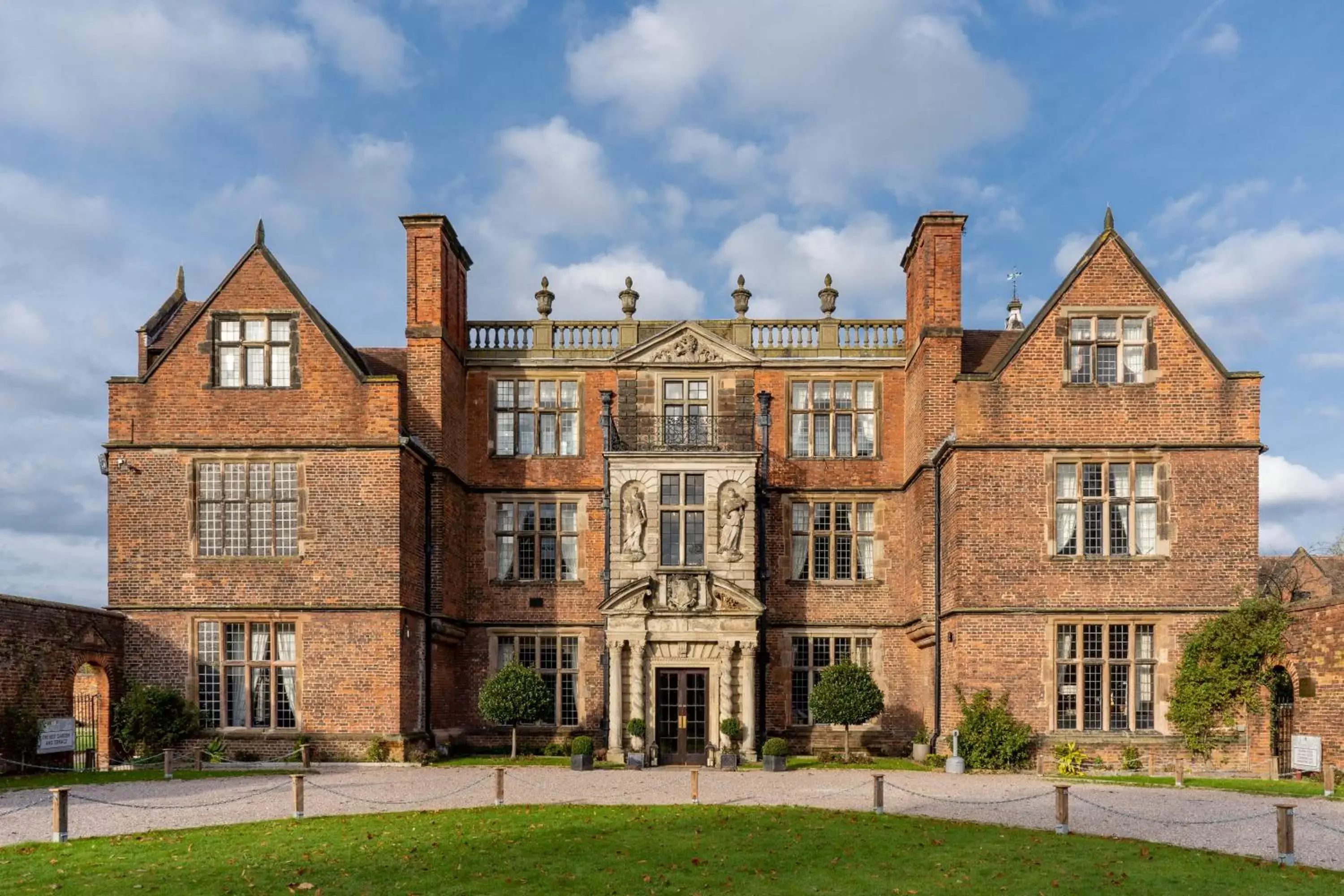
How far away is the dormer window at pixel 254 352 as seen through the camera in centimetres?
2367

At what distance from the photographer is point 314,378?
23500 millimetres

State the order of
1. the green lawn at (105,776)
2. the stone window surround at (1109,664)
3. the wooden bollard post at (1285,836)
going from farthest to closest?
the stone window surround at (1109,664) < the green lawn at (105,776) < the wooden bollard post at (1285,836)

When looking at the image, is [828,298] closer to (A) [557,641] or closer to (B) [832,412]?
(B) [832,412]

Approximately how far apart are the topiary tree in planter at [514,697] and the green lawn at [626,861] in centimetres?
853

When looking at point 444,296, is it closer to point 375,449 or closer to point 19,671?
point 375,449

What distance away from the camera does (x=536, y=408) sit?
2728 centimetres

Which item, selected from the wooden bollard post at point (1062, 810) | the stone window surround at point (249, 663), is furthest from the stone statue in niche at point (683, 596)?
the wooden bollard post at point (1062, 810)

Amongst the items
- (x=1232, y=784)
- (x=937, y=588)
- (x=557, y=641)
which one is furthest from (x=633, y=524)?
(x=1232, y=784)

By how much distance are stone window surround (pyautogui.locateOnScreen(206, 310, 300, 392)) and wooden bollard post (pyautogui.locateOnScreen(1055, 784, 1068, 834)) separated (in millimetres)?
16585

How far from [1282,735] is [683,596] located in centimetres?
1220

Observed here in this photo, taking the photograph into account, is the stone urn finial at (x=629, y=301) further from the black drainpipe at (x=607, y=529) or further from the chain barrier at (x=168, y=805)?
the chain barrier at (x=168, y=805)

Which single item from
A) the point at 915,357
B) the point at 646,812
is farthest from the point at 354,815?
the point at 915,357

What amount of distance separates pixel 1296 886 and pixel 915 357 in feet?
51.2

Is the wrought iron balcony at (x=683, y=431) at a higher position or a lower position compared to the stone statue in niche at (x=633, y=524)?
higher
